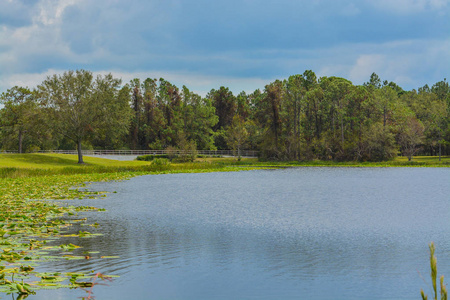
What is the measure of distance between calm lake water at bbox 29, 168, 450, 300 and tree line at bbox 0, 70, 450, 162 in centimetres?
5161

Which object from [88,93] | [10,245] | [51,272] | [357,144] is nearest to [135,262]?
[51,272]

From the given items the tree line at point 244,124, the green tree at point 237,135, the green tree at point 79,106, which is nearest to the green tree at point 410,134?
the tree line at point 244,124

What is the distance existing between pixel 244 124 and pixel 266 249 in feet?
338

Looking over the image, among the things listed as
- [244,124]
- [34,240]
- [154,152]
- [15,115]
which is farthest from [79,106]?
[34,240]

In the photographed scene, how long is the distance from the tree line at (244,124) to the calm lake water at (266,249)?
51.6 m

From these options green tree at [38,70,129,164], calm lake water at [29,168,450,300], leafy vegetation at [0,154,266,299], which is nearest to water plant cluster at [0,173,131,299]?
leafy vegetation at [0,154,266,299]

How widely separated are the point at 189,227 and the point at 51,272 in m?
7.46

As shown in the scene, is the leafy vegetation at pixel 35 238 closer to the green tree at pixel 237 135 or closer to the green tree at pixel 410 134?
the green tree at pixel 237 135

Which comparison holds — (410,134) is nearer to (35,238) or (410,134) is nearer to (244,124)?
(244,124)

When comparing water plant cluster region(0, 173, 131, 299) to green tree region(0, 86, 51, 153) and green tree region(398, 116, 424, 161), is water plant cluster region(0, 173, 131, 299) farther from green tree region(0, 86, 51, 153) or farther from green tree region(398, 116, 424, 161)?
green tree region(398, 116, 424, 161)

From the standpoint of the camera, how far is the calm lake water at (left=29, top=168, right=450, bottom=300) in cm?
884

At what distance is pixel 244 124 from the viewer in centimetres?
11519

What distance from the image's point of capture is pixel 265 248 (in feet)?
41.9

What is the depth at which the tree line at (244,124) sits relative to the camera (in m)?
71.4
